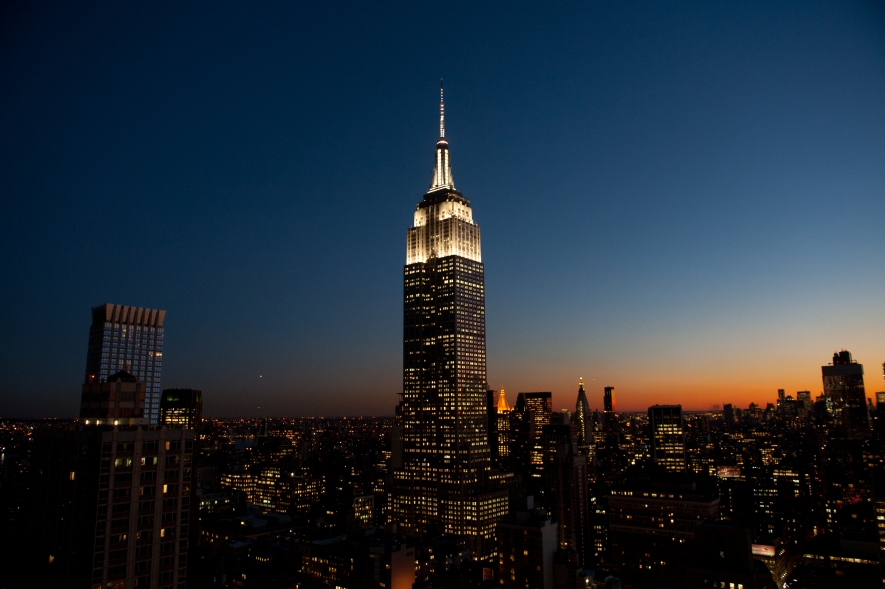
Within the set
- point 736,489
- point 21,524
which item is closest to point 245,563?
point 21,524

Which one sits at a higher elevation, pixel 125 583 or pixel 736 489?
pixel 125 583

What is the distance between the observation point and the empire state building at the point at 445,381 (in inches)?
6063

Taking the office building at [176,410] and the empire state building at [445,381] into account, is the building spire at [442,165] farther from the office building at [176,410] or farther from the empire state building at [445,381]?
the office building at [176,410]

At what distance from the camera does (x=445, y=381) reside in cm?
16662

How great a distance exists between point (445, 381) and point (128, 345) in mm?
79428

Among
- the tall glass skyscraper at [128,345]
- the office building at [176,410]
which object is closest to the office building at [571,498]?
the tall glass skyscraper at [128,345]

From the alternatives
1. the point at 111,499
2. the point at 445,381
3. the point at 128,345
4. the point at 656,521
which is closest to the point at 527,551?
the point at 656,521

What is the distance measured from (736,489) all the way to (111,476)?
197 metres

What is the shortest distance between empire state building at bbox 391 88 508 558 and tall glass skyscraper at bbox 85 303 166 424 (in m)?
67.5

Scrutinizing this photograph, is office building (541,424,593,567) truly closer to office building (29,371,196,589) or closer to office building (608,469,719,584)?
office building (608,469,719,584)

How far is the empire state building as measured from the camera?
154 m

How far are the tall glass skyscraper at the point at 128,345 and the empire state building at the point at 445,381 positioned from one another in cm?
6751

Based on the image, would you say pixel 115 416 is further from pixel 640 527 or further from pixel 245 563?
pixel 640 527

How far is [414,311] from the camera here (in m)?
177
